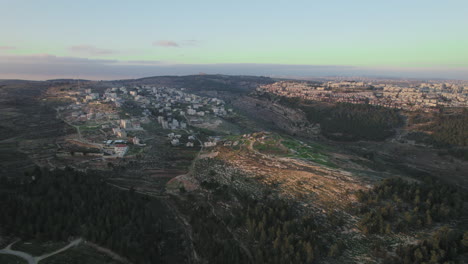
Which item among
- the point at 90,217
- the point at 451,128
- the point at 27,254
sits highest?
the point at 451,128

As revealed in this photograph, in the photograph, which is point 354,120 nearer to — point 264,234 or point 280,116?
point 280,116

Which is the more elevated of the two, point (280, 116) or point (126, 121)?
point (126, 121)

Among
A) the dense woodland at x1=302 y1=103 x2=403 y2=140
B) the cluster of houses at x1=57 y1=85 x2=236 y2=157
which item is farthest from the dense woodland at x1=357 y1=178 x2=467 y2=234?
the dense woodland at x1=302 y1=103 x2=403 y2=140

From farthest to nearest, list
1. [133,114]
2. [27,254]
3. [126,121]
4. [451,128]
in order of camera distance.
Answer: [133,114], [451,128], [126,121], [27,254]

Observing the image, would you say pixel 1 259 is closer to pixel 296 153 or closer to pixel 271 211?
pixel 271 211

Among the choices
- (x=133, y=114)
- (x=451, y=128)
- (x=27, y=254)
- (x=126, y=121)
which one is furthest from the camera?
(x=133, y=114)

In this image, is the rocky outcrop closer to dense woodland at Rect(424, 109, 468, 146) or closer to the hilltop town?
the hilltop town

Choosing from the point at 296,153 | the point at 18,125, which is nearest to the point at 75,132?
the point at 18,125

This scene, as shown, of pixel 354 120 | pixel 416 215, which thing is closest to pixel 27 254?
A: pixel 416 215
